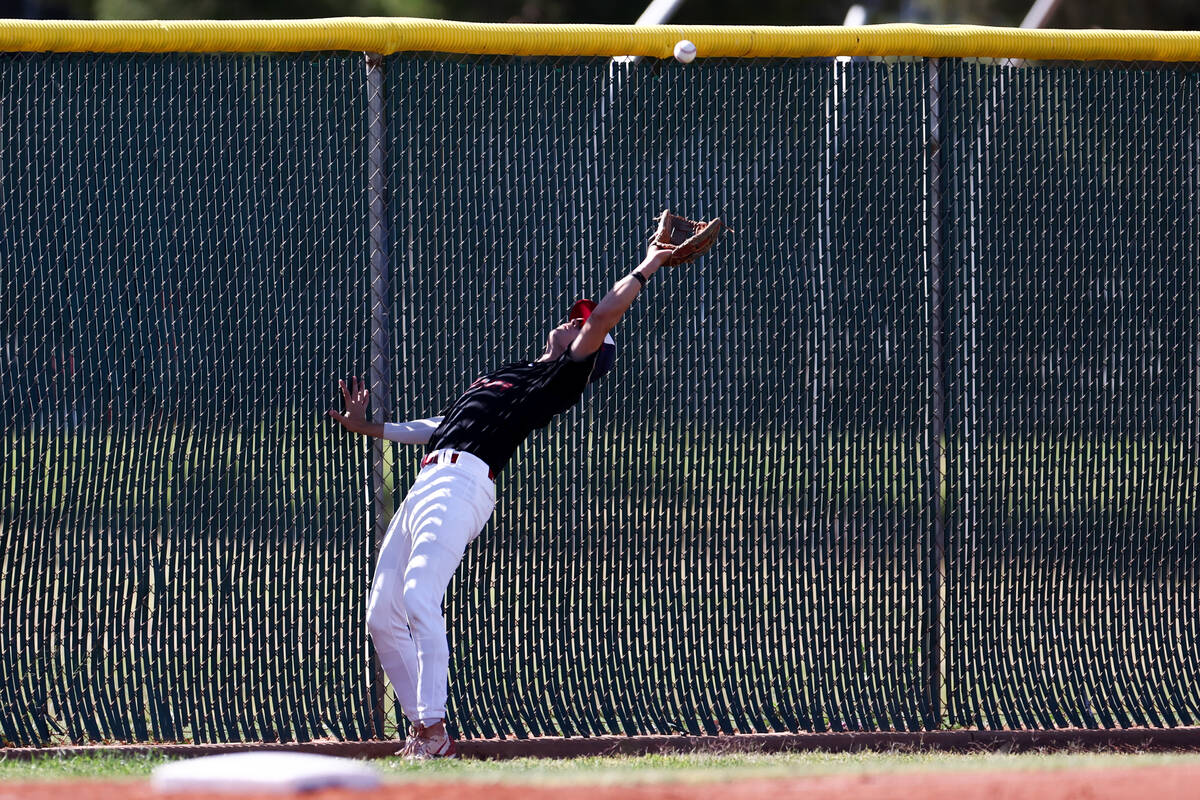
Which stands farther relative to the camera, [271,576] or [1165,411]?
[1165,411]

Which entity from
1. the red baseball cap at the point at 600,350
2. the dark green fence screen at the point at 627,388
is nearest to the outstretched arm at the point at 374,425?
the dark green fence screen at the point at 627,388

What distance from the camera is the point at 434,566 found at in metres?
4.87

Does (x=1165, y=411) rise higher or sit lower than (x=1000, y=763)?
higher

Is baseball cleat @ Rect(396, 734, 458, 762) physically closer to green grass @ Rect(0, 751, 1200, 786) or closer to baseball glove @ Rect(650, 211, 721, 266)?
green grass @ Rect(0, 751, 1200, 786)

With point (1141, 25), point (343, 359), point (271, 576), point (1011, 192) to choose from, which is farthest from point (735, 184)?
point (1141, 25)

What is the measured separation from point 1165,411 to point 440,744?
3.10 m

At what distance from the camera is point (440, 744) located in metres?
4.91

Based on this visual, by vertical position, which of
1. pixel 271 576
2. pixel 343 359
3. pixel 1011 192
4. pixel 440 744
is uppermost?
pixel 1011 192

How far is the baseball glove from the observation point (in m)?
4.89

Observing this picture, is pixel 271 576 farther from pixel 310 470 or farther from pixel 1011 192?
pixel 1011 192

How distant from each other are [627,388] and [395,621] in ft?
4.02

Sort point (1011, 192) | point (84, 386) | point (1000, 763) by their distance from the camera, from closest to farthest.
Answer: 1. point (1000, 763)
2. point (84, 386)
3. point (1011, 192)

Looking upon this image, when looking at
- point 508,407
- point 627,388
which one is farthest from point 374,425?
point 627,388

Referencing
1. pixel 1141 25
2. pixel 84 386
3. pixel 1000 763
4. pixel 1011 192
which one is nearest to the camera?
pixel 1000 763
